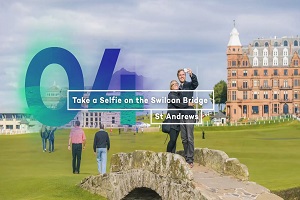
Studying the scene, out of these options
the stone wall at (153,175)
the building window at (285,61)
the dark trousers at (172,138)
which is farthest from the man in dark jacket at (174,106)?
the building window at (285,61)

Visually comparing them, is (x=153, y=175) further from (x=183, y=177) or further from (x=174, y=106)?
(x=174, y=106)

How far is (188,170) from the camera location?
17766 millimetres

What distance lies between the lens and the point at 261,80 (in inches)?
6191

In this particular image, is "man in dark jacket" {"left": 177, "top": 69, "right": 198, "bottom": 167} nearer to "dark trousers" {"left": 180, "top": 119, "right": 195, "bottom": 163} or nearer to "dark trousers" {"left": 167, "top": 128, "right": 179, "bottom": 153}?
"dark trousers" {"left": 180, "top": 119, "right": 195, "bottom": 163}

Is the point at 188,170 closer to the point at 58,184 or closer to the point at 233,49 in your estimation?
the point at 58,184

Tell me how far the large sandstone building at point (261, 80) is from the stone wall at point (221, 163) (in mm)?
135709

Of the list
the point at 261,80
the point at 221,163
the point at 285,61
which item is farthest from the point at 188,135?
the point at 261,80

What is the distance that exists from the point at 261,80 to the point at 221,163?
139451mm

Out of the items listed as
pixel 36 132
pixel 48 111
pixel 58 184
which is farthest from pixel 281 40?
pixel 58 184

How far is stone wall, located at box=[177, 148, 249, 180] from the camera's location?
A: 62.7 ft

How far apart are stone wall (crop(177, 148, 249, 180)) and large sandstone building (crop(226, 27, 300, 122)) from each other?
135709 mm

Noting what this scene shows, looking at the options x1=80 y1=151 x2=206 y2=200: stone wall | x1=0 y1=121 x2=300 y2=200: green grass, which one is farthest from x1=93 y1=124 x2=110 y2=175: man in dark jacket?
x1=80 y1=151 x2=206 y2=200: stone wall

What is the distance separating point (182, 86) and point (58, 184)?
29.1 ft
